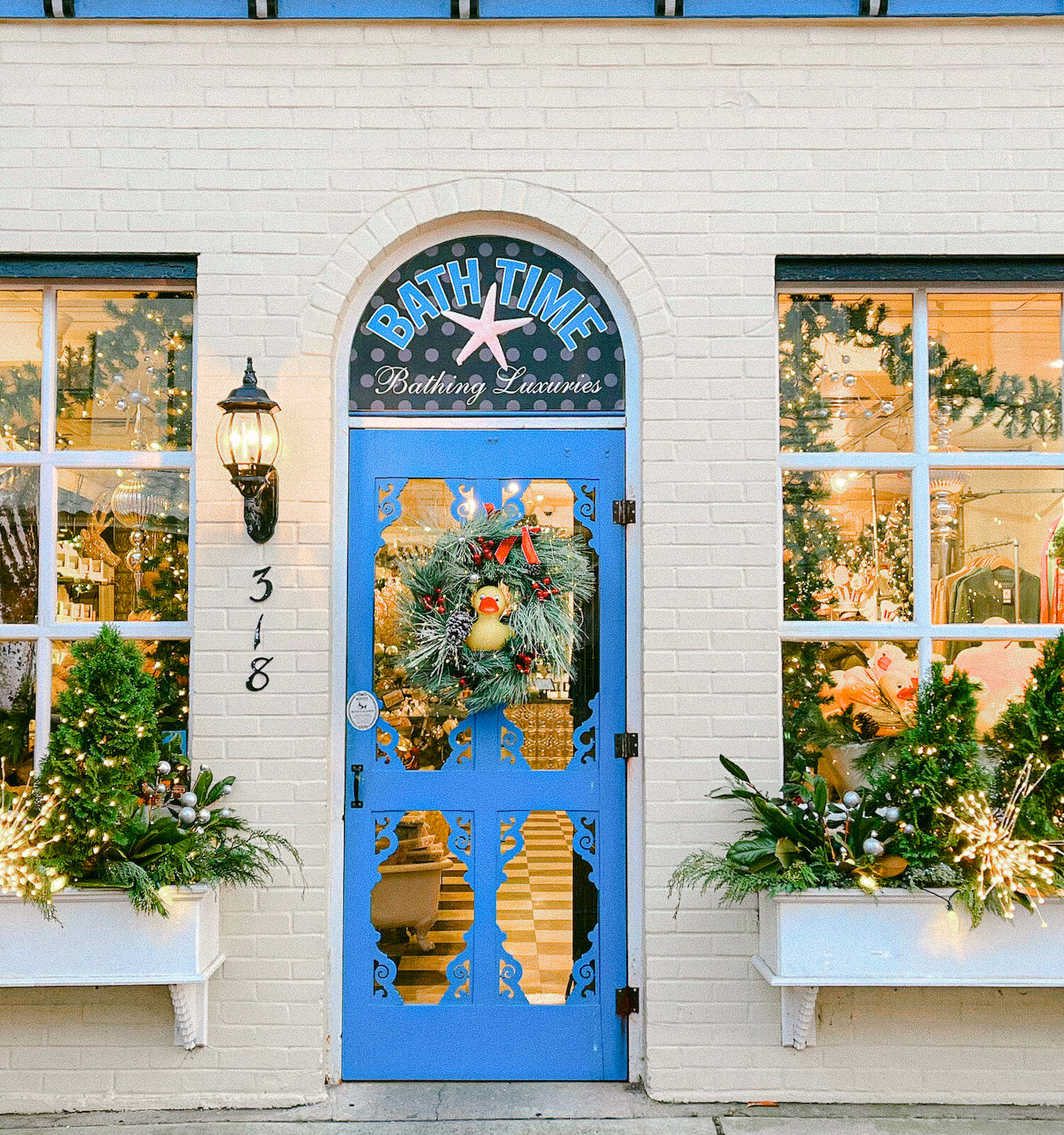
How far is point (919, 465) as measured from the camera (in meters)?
3.82

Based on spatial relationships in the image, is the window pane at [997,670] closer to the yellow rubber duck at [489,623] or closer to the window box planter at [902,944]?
the window box planter at [902,944]

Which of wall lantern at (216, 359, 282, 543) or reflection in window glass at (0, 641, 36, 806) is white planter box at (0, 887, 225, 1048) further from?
wall lantern at (216, 359, 282, 543)

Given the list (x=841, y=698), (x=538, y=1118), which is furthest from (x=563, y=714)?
(x=538, y=1118)

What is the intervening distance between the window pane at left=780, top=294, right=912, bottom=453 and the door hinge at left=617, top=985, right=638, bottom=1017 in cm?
218

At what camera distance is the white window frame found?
3762 mm

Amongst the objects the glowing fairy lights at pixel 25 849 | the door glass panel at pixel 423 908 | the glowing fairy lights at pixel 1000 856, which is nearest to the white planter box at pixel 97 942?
the glowing fairy lights at pixel 25 849

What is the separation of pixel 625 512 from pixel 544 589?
1.48 ft

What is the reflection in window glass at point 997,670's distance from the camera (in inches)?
148

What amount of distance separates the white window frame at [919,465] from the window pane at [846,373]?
34 mm

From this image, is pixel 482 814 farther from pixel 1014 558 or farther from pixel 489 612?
pixel 1014 558

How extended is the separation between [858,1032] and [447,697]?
196cm

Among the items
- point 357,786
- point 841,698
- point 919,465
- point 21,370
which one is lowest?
point 357,786

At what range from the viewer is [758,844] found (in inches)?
134

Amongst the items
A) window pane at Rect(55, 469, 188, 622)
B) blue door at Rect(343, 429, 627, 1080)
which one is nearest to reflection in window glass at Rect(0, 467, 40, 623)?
window pane at Rect(55, 469, 188, 622)
